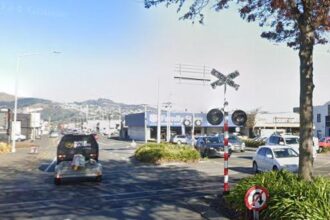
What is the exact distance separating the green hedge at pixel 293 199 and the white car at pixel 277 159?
9.18 meters

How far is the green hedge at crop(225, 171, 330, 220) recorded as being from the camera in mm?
8453

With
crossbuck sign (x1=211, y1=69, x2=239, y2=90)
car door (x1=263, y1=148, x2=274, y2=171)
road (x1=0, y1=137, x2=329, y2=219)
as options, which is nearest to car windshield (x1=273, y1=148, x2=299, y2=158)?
car door (x1=263, y1=148, x2=274, y2=171)

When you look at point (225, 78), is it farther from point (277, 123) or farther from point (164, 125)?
point (277, 123)

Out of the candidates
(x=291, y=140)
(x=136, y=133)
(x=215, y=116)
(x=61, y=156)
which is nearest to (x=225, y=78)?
(x=215, y=116)

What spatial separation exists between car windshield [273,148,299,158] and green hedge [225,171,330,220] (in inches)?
398

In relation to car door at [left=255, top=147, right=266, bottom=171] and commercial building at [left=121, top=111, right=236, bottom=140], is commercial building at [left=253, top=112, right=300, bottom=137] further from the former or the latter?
car door at [left=255, top=147, right=266, bottom=171]

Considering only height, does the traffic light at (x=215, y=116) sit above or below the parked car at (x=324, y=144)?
above

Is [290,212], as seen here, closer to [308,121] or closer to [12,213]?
[308,121]

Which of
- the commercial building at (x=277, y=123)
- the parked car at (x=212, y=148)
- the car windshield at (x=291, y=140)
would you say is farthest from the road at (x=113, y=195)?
the commercial building at (x=277, y=123)

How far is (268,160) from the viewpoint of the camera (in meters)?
21.8

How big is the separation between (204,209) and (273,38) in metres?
5.22

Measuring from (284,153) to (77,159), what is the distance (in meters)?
9.32

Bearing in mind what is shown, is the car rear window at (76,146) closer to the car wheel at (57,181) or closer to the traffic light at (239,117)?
the car wheel at (57,181)

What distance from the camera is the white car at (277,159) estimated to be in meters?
20.6
